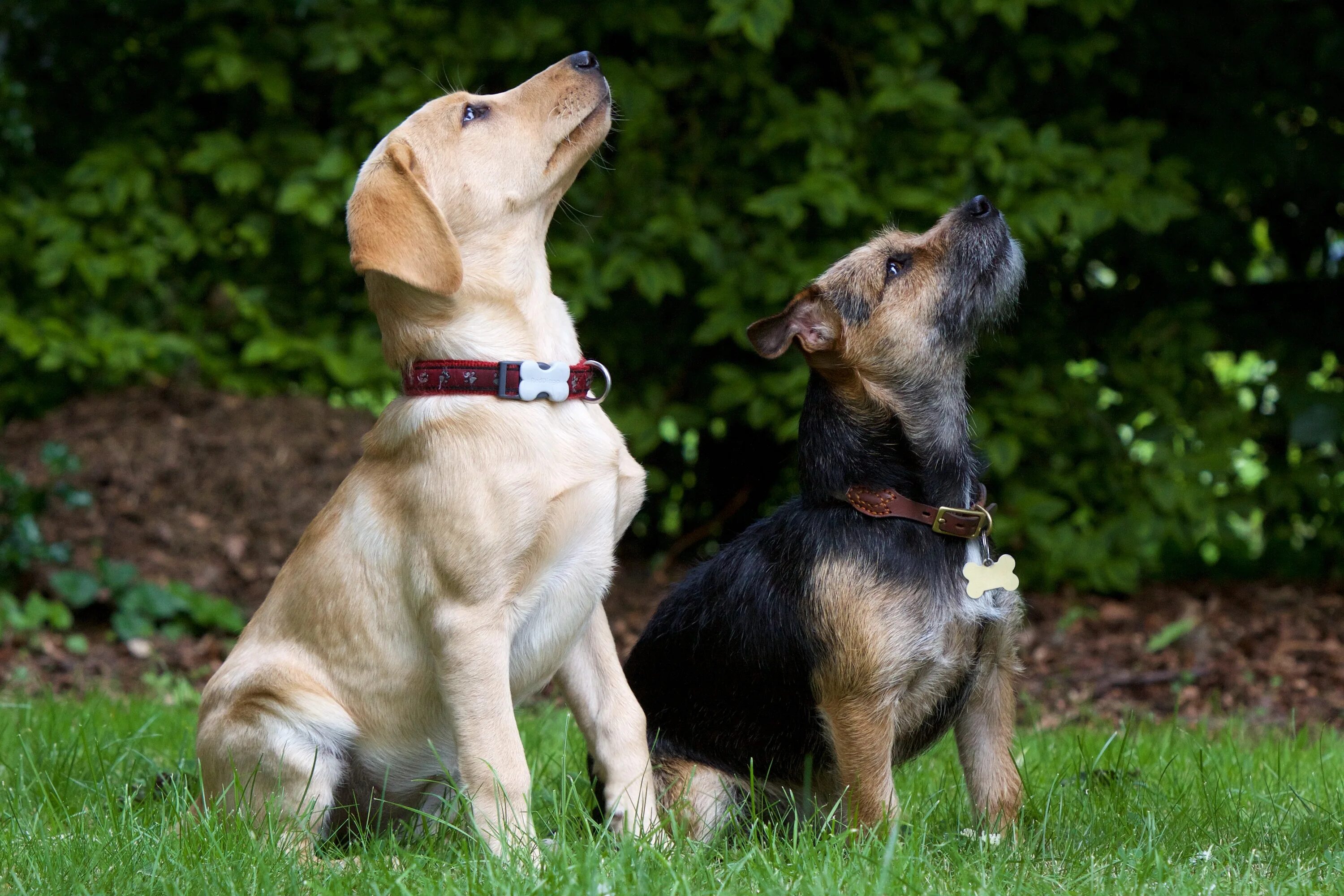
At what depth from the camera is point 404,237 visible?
329 centimetres

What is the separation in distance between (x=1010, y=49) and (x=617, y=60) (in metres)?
1.96

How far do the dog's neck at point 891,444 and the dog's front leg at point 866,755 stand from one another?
1.92 ft

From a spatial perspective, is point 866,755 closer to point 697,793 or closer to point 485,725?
point 697,793

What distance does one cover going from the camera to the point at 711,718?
375 centimetres

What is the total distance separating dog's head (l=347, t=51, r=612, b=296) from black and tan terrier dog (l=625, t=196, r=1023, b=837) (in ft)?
2.52

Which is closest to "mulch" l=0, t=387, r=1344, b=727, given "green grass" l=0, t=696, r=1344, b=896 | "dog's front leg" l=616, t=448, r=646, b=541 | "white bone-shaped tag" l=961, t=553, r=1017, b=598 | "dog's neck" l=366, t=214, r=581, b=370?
"green grass" l=0, t=696, r=1344, b=896

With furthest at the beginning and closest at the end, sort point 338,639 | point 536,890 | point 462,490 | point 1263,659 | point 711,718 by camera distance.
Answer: point 1263,659 < point 711,718 < point 338,639 < point 462,490 < point 536,890

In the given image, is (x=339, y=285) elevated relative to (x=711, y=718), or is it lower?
elevated

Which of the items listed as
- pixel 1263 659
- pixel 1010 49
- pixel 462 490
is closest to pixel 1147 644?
pixel 1263 659

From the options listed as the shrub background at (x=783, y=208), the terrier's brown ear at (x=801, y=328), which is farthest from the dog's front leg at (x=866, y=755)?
the shrub background at (x=783, y=208)

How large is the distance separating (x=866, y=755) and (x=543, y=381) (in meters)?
1.26

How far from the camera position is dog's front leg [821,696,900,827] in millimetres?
3361

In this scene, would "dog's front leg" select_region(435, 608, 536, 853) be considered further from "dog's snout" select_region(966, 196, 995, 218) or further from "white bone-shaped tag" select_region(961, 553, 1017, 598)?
"dog's snout" select_region(966, 196, 995, 218)

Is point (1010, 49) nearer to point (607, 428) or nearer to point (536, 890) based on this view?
point (607, 428)
